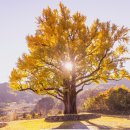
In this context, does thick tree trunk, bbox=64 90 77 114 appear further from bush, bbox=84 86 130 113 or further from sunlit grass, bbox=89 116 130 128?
bush, bbox=84 86 130 113

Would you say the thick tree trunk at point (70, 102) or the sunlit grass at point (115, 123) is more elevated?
the thick tree trunk at point (70, 102)

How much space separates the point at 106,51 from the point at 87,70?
2.35 m

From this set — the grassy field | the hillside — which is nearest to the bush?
the grassy field

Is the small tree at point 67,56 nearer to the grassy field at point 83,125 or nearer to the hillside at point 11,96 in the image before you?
the grassy field at point 83,125

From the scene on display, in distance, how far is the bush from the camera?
31.3 metres

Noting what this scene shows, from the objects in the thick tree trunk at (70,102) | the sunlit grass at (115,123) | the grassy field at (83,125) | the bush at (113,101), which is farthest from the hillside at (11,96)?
the sunlit grass at (115,123)

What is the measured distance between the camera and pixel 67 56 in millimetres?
25656

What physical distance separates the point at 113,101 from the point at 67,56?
9.37m

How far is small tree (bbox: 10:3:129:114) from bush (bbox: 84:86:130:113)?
5.79m

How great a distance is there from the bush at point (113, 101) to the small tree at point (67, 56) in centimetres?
579

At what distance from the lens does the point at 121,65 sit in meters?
25.9

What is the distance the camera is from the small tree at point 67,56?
25.0 meters

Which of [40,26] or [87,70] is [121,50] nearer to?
[87,70]

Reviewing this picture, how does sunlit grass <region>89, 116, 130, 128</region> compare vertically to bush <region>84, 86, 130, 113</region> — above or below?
below
